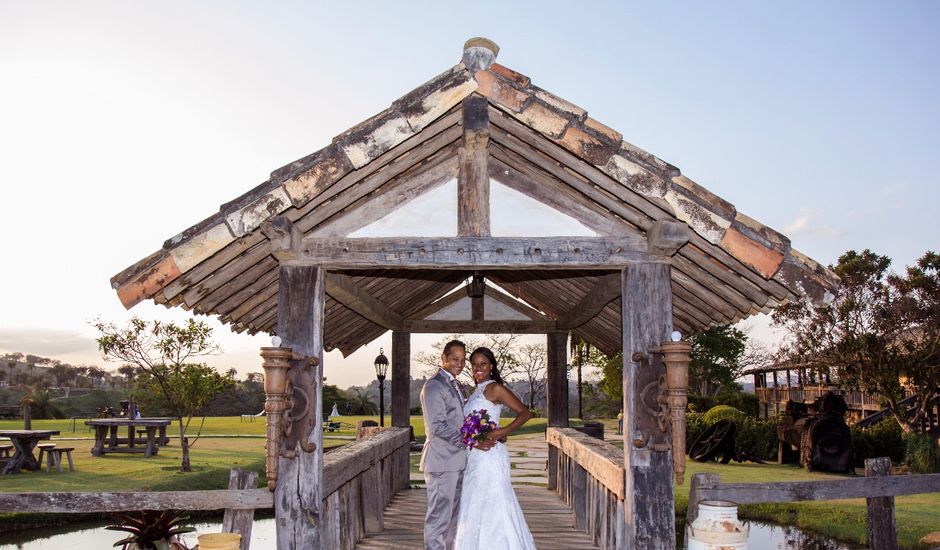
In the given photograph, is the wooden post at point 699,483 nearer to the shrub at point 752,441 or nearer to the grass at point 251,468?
the grass at point 251,468

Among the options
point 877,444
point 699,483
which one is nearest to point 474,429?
point 699,483

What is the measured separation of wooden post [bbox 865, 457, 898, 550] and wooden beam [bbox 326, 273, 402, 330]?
4706 mm

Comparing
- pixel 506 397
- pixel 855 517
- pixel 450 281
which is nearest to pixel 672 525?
pixel 506 397

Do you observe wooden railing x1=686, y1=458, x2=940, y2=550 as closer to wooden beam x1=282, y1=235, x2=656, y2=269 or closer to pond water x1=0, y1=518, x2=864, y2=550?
wooden beam x1=282, y1=235, x2=656, y2=269

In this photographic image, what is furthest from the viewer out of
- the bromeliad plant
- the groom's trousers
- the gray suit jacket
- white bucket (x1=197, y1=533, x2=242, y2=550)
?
the bromeliad plant

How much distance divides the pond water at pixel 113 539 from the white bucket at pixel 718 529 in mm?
8898

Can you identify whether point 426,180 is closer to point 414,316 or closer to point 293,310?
point 293,310

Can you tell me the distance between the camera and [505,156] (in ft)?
17.4

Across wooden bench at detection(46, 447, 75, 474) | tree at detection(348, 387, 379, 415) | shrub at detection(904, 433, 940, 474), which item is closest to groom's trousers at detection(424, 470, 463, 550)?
wooden bench at detection(46, 447, 75, 474)

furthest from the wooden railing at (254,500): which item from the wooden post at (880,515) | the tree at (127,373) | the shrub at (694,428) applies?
the tree at (127,373)

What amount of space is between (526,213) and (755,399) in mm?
28754

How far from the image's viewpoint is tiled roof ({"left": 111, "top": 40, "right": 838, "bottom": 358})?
15.1ft

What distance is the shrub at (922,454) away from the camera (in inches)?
680

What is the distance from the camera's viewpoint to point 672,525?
502 centimetres
